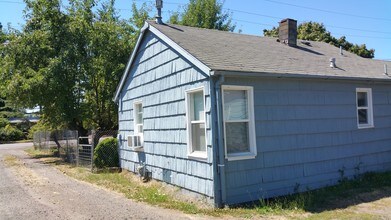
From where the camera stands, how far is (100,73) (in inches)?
793

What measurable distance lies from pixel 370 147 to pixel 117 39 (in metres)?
14.6

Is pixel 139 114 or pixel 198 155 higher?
pixel 139 114

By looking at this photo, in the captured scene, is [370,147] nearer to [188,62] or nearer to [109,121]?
[188,62]

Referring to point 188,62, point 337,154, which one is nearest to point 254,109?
point 188,62

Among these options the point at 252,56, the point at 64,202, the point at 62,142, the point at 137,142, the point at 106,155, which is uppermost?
the point at 252,56

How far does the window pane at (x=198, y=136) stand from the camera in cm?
867

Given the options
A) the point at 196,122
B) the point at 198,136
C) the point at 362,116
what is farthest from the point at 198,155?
the point at 362,116

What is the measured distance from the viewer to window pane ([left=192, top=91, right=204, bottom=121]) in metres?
8.67

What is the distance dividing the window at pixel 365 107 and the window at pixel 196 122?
198 inches

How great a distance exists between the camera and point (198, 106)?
8.85 metres

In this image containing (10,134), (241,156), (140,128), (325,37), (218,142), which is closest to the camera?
(218,142)

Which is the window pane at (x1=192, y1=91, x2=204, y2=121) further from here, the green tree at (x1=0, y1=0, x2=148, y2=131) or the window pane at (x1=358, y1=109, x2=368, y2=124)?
the green tree at (x1=0, y1=0, x2=148, y2=131)

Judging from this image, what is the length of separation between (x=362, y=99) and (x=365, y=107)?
25cm

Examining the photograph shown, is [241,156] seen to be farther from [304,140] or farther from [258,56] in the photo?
[258,56]
